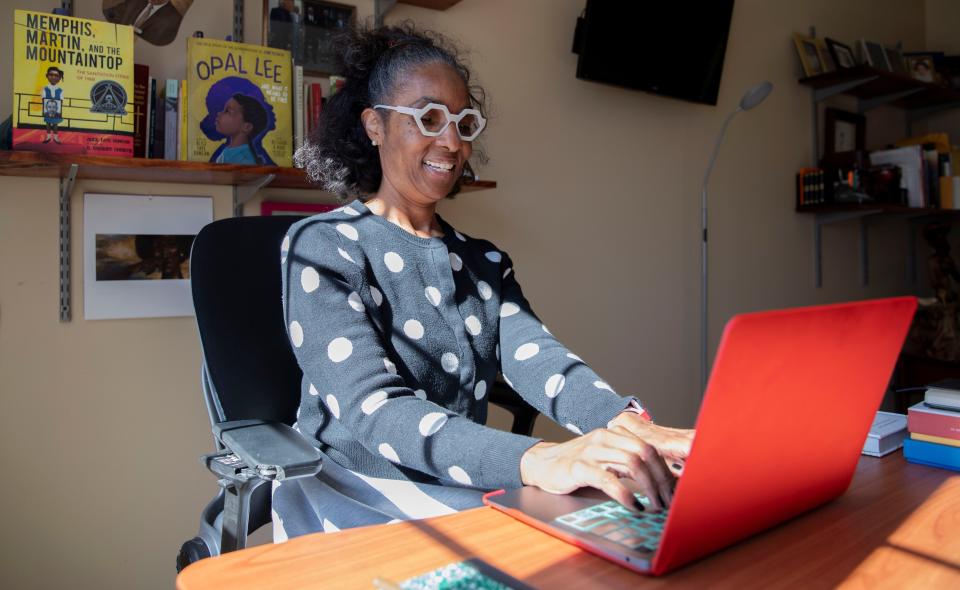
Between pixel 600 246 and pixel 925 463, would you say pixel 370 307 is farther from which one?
pixel 600 246

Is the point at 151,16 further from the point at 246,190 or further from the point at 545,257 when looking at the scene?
the point at 545,257

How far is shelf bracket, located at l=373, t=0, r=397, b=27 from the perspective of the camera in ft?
7.32

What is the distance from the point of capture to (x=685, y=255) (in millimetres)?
3164

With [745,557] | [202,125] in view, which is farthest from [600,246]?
[745,557]

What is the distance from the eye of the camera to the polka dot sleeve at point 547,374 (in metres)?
1.16

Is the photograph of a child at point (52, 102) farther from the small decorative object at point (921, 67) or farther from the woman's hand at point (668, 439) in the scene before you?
the small decorative object at point (921, 67)

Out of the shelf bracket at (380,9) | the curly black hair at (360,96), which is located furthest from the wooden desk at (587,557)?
the shelf bracket at (380,9)

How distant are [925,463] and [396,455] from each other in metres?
0.72

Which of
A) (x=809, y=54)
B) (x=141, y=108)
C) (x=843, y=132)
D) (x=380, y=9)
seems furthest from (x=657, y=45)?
(x=141, y=108)

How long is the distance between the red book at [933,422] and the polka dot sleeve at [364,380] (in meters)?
0.56

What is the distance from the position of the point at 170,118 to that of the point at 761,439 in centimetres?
173

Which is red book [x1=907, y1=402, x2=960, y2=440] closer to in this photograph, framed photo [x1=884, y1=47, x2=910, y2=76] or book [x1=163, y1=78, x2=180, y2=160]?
book [x1=163, y1=78, x2=180, y2=160]

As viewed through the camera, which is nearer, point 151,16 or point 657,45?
point 151,16

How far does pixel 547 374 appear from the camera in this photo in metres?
1.30
